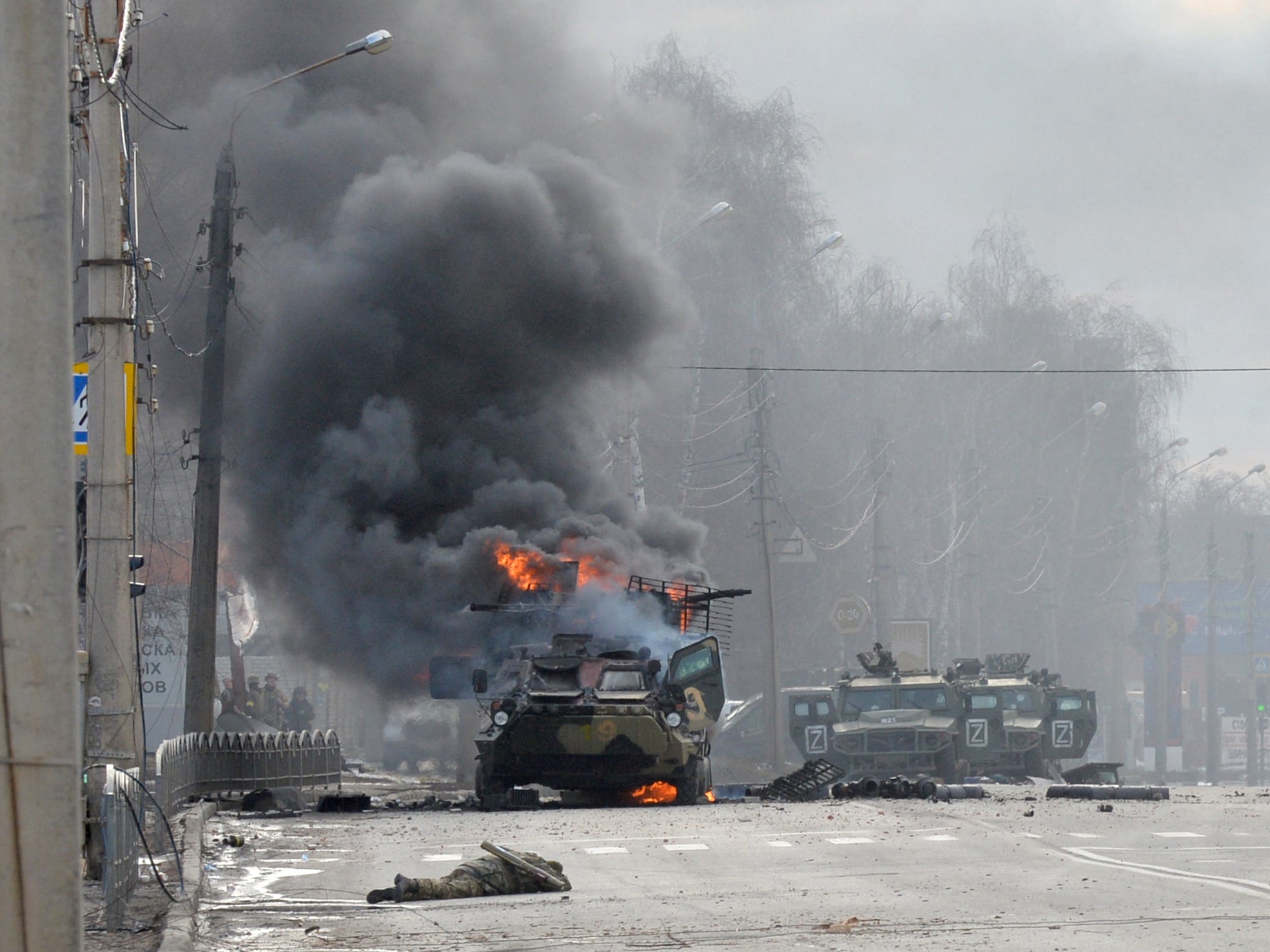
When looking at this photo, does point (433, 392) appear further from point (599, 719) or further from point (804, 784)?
point (599, 719)

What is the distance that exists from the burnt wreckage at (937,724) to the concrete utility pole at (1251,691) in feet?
93.4

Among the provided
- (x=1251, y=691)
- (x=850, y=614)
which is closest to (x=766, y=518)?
(x=850, y=614)

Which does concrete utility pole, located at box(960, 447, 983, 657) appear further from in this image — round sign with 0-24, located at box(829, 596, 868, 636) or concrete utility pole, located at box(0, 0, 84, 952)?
concrete utility pole, located at box(0, 0, 84, 952)

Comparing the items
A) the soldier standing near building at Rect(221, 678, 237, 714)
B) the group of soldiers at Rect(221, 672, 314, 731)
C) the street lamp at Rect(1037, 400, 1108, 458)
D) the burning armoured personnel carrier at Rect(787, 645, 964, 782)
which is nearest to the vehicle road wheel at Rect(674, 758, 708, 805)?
the burning armoured personnel carrier at Rect(787, 645, 964, 782)

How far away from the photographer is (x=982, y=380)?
61.5m

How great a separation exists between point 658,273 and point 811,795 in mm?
11679

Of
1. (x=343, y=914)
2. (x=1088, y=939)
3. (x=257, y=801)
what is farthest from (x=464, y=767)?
(x=1088, y=939)

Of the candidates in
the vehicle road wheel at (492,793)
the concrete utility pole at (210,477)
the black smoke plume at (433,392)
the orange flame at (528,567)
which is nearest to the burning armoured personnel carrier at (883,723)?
the black smoke plume at (433,392)

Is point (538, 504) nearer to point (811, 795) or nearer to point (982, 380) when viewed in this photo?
point (811, 795)

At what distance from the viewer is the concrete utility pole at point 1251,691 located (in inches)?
2154

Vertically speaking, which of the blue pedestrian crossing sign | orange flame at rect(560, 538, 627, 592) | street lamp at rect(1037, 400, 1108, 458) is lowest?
orange flame at rect(560, 538, 627, 592)

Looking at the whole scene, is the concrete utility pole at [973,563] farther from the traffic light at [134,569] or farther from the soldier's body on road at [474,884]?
the soldier's body on road at [474,884]

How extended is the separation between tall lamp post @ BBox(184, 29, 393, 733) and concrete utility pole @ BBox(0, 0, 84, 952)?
15.9 metres

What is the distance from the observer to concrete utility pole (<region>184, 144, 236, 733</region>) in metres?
20.6
